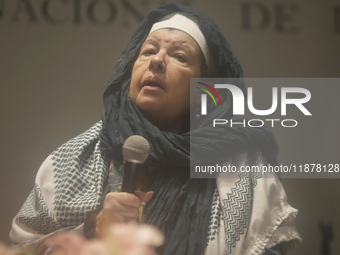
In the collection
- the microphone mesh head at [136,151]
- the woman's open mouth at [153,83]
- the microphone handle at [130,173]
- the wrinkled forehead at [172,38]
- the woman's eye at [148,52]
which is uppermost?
the wrinkled forehead at [172,38]

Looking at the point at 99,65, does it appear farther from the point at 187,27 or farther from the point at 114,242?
the point at 114,242

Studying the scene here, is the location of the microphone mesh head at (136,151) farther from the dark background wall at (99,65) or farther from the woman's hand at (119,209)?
the dark background wall at (99,65)

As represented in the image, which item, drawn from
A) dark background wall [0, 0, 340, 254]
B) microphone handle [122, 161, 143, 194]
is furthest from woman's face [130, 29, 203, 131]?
microphone handle [122, 161, 143, 194]

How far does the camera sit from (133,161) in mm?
730

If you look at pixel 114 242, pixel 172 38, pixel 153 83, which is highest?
pixel 172 38

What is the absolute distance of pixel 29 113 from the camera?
3.23 feet

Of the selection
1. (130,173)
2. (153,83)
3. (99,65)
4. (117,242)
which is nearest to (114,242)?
(117,242)

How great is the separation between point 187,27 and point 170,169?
1.19ft

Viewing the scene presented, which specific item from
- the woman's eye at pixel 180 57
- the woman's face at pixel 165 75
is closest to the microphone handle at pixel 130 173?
the woman's face at pixel 165 75

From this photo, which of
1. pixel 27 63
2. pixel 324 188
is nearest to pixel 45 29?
pixel 27 63

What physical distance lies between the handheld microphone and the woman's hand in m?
0.02

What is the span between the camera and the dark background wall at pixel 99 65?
3.15ft

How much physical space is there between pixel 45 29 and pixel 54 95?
0.57 ft

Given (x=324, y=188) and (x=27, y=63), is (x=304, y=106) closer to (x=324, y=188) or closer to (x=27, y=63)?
(x=324, y=188)
